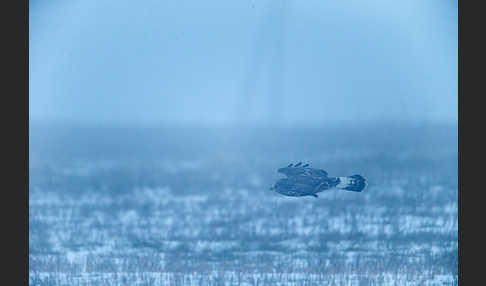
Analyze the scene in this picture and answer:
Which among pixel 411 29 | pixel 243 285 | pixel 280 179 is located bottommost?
pixel 243 285

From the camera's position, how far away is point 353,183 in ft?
10.4

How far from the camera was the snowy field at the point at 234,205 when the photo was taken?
10.2 feet

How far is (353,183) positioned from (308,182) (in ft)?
0.72

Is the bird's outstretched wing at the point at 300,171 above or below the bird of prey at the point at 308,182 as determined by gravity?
above

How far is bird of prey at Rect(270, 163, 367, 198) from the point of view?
316 centimetres

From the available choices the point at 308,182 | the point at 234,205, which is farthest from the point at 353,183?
the point at 234,205

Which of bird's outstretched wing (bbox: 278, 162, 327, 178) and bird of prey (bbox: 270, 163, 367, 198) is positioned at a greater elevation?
bird's outstretched wing (bbox: 278, 162, 327, 178)

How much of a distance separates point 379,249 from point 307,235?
0.35 m

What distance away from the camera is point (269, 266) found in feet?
10.1

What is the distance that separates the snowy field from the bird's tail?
0.03m

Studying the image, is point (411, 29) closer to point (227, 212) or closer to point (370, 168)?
point (370, 168)

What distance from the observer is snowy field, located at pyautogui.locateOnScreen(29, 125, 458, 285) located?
309 centimetres

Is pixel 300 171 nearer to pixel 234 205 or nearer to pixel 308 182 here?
pixel 308 182

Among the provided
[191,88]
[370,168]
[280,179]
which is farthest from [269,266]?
[191,88]
